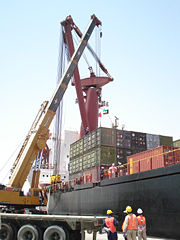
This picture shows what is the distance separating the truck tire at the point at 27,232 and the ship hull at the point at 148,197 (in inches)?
231

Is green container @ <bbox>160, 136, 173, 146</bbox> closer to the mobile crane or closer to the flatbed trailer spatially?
the mobile crane

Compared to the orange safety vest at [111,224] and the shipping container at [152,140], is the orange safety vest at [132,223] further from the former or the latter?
the shipping container at [152,140]

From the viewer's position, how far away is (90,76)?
4484cm

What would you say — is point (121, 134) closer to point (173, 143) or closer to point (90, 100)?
point (173, 143)

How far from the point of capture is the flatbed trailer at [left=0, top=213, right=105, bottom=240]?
8422 millimetres

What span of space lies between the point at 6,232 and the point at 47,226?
5.71 ft

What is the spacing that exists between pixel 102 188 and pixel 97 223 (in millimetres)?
7989

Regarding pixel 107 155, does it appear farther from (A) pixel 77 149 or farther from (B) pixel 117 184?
(B) pixel 117 184

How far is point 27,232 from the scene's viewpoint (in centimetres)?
912

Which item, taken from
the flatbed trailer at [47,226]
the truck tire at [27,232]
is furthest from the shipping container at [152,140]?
the truck tire at [27,232]

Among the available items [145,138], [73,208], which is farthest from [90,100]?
[73,208]

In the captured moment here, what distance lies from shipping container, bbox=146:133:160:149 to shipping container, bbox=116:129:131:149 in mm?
2701

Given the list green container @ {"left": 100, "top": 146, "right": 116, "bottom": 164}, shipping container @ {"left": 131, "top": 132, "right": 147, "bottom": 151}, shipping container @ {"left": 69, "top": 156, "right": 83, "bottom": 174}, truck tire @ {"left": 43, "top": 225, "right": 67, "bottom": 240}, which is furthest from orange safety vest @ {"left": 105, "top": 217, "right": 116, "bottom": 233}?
shipping container @ {"left": 131, "top": 132, "right": 147, "bottom": 151}

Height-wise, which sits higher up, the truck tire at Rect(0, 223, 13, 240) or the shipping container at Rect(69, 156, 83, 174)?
the shipping container at Rect(69, 156, 83, 174)
